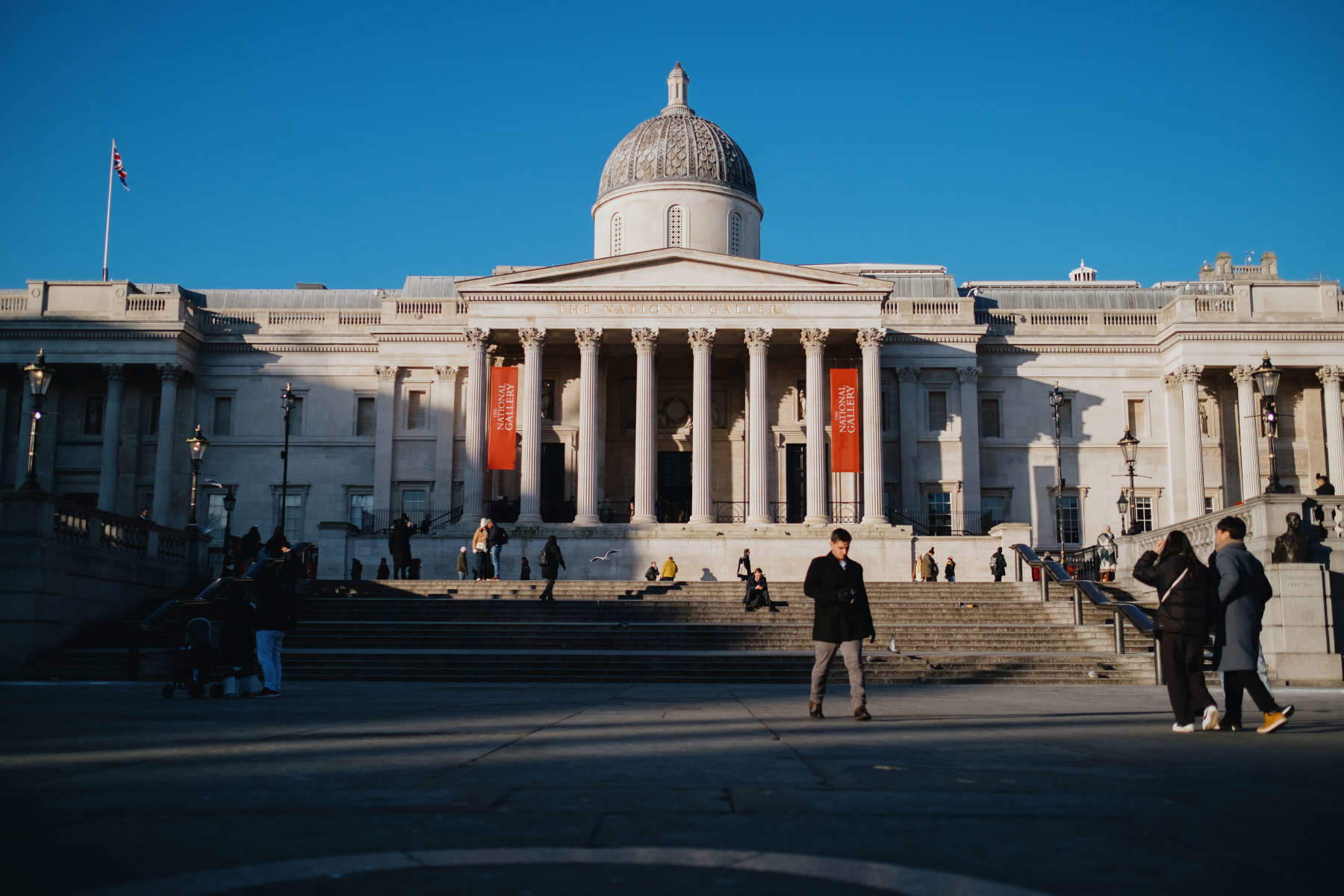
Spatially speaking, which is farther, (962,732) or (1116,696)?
(1116,696)

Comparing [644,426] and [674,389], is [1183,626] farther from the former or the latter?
[674,389]

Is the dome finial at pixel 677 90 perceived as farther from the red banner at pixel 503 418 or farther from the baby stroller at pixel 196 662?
the baby stroller at pixel 196 662

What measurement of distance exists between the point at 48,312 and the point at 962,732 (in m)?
49.7

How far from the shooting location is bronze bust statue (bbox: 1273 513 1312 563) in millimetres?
22688

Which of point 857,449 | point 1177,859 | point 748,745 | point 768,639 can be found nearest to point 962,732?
point 748,745

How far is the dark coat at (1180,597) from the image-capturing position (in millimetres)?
11422

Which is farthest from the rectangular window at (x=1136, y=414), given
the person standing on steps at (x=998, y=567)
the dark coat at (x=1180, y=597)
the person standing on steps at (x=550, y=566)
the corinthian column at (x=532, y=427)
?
the dark coat at (x=1180, y=597)

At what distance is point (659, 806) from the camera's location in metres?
6.54

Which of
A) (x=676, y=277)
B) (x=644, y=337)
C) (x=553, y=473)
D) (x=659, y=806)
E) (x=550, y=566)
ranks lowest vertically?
(x=659, y=806)

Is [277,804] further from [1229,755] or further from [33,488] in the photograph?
[33,488]

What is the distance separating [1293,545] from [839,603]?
44.2 ft

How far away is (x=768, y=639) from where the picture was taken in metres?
26.7

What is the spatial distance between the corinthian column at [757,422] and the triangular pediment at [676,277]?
1921 millimetres

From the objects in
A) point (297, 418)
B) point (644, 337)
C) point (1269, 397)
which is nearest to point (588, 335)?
point (644, 337)
